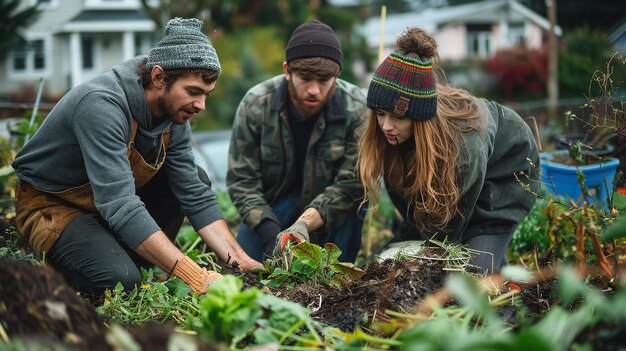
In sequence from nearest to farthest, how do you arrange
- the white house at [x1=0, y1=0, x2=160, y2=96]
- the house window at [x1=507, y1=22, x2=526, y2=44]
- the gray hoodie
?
the gray hoodie
the white house at [x1=0, y1=0, x2=160, y2=96]
the house window at [x1=507, y1=22, x2=526, y2=44]

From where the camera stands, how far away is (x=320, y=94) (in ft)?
14.4

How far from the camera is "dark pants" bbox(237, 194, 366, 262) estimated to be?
4816 mm

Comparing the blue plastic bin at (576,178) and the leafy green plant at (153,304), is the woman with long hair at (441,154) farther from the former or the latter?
the leafy green plant at (153,304)

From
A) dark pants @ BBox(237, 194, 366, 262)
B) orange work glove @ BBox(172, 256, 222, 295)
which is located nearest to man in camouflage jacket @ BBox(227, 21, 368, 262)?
dark pants @ BBox(237, 194, 366, 262)

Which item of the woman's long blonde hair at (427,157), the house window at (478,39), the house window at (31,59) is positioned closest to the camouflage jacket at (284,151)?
the woman's long blonde hair at (427,157)

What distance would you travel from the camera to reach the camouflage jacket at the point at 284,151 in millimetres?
4707

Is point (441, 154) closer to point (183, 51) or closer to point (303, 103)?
point (303, 103)

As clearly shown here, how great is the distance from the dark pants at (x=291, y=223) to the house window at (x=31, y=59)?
2497cm

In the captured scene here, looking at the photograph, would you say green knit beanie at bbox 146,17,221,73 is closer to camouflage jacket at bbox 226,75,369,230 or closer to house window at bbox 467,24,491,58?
camouflage jacket at bbox 226,75,369,230

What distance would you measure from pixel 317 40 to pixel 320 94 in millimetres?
328

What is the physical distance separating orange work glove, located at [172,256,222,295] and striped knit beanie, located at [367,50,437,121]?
1.27 meters

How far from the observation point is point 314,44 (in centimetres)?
432

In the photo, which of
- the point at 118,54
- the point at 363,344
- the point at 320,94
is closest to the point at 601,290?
the point at 363,344

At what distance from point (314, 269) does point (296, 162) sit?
1613 millimetres
